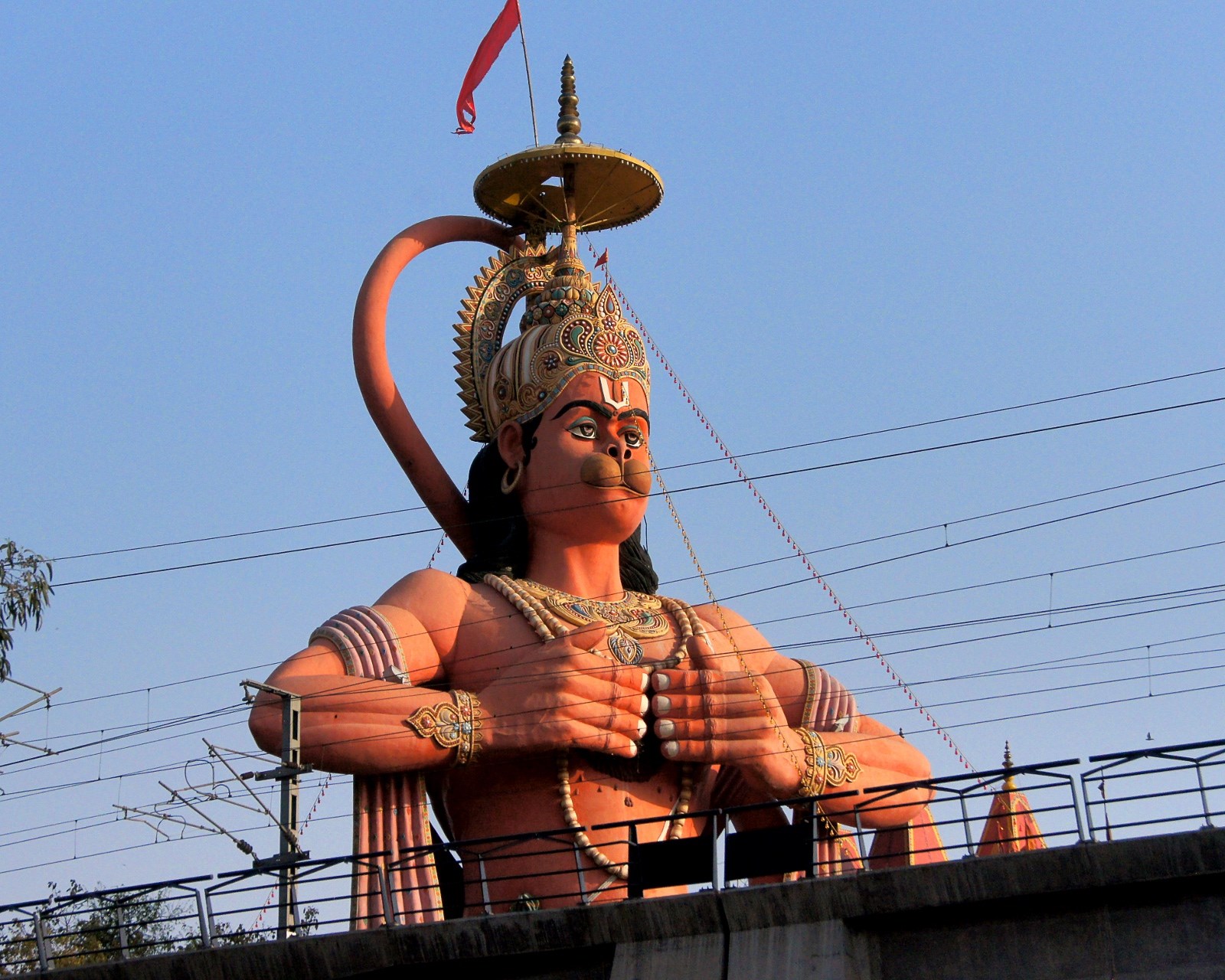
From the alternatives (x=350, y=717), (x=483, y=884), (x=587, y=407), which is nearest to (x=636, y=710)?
(x=483, y=884)

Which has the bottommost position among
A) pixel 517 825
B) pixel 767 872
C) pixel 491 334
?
pixel 767 872

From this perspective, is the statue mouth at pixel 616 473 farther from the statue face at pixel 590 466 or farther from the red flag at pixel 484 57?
the red flag at pixel 484 57

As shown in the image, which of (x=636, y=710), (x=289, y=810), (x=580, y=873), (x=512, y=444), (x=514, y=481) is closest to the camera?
(x=580, y=873)

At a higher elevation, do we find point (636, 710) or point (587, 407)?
point (587, 407)

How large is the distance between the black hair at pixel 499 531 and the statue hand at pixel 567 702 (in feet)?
4.87

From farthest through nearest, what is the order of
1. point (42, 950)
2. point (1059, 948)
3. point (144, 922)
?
point (42, 950)
point (144, 922)
point (1059, 948)

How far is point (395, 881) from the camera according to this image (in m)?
15.2

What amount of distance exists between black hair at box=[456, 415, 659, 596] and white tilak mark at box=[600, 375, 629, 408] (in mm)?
630

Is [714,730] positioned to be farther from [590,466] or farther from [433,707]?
[590,466]

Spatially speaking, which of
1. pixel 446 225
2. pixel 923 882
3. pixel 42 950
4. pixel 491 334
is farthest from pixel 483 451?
pixel 923 882

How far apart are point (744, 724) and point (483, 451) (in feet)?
12.0

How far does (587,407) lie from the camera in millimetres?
16859

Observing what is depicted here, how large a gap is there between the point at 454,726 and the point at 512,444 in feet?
9.80

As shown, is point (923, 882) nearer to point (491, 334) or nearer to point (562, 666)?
point (562, 666)
